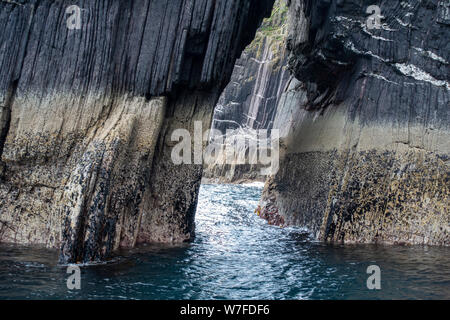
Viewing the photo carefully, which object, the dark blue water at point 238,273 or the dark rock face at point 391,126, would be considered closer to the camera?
the dark blue water at point 238,273

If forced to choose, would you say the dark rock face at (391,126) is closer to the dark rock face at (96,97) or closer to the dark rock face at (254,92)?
the dark rock face at (96,97)

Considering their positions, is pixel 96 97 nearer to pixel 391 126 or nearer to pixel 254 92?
pixel 391 126

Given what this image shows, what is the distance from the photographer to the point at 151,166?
9234mm

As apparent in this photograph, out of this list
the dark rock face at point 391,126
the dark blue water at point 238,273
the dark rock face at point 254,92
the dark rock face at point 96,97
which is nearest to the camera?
the dark blue water at point 238,273

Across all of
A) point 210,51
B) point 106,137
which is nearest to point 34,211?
point 106,137

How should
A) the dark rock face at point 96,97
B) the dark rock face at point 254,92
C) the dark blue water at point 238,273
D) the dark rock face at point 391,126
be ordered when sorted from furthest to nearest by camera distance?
1. the dark rock face at point 254,92
2. the dark rock face at point 391,126
3. the dark rock face at point 96,97
4. the dark blue water at point 238,273

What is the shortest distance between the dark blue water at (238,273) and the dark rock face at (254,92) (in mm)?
35670

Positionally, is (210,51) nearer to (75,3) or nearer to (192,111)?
(192,111)

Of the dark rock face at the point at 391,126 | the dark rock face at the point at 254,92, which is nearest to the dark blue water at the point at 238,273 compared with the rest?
the dark rock face at the point at 391,126

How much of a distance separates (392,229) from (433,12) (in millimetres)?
5377

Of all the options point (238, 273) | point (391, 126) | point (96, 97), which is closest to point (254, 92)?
point (391, 126)

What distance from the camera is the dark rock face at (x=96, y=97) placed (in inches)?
320

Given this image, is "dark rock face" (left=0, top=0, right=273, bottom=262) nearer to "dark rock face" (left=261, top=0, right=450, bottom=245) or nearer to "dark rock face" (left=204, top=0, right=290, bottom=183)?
"dark rock face" (left=261, top=0, right=450, bottom=245)

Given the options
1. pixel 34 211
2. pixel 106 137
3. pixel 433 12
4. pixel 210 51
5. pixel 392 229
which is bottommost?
pixel 34 211
